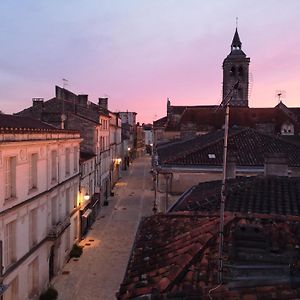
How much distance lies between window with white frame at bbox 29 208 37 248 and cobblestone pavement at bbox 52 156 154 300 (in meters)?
3.39

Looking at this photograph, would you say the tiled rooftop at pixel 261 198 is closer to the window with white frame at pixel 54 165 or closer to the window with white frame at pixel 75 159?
the window with white frame at pixel 54 165

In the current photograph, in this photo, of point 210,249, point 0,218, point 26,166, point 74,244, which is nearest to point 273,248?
point 210,249

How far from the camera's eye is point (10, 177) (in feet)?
52.0

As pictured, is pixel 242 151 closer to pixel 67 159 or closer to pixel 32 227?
pixel 67 159

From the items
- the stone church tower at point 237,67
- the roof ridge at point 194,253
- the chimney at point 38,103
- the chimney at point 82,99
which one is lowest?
the roof ridge at point 194,253

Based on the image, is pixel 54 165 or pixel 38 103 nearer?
pixel 54 165

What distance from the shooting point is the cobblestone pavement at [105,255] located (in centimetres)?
1998

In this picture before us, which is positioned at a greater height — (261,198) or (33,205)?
(261,198)

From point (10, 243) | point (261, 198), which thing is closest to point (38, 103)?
point (10, 243)

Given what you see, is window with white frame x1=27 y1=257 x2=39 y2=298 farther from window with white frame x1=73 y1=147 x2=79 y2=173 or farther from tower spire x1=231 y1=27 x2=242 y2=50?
tower spire x1=231 y1=27 x2=242 y2=50

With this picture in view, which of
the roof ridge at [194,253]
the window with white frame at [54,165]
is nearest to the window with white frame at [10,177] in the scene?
the window with white frame at [54,165]

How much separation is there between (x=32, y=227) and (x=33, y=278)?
95.9 inches

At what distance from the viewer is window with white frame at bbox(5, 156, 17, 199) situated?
15508 mm

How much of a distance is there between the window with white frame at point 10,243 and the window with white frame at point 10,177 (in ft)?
3.85
